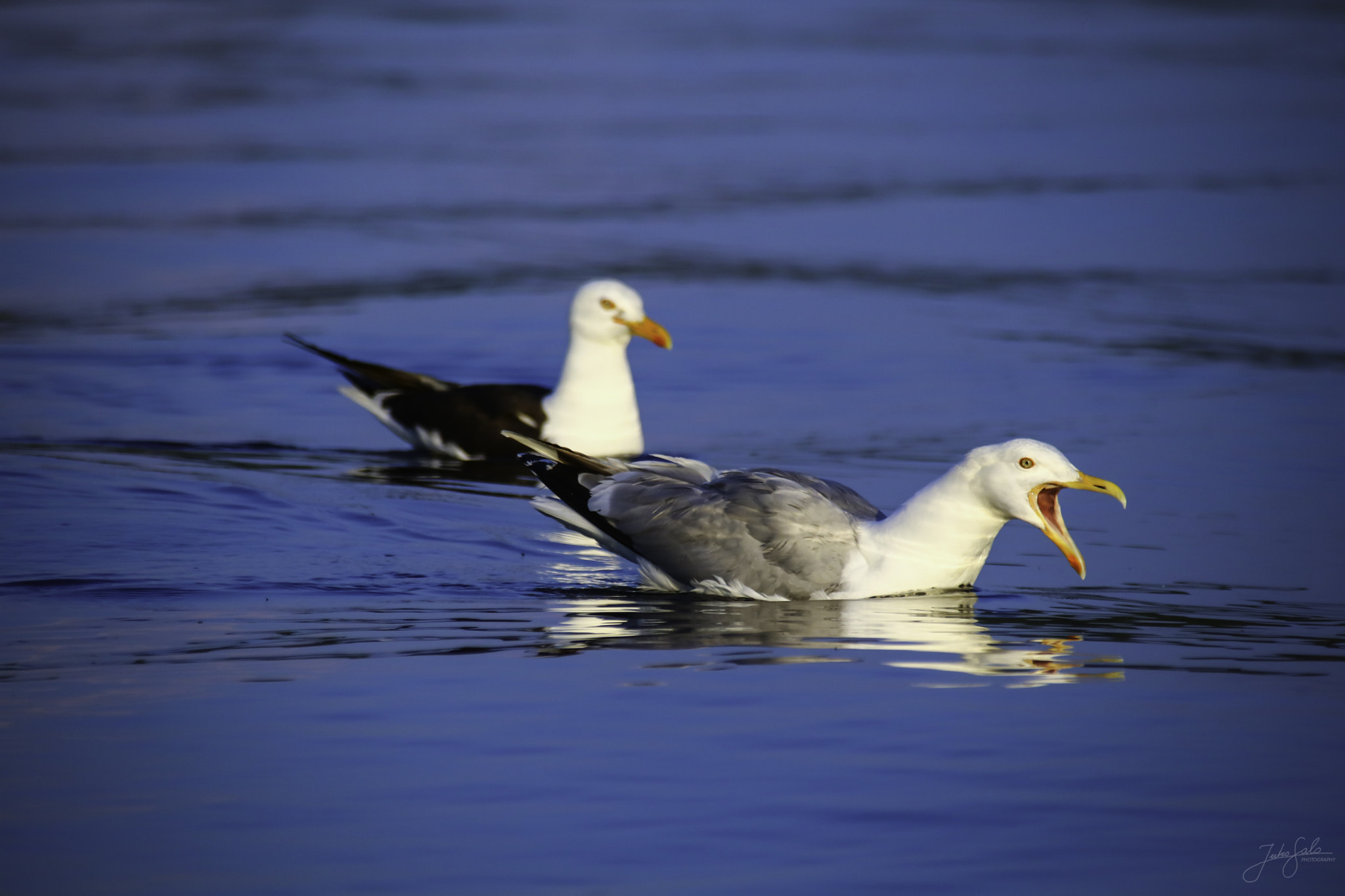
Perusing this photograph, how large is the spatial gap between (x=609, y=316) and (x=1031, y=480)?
16.4 ft

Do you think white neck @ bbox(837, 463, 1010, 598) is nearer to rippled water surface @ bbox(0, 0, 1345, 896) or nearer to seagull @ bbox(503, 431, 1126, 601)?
seagull @ bbox(503, 431, 1126, 601)

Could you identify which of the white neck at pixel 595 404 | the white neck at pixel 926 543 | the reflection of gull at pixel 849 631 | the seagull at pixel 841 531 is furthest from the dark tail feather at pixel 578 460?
the white neck at pixel 595 404

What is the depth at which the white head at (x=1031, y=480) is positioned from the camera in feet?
27.4

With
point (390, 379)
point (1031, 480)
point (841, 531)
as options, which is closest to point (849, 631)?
point (841, 531)

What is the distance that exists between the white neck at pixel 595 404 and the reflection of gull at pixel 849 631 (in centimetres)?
378

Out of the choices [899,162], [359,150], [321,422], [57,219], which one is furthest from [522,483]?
[359,150]

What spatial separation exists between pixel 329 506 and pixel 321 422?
328cm

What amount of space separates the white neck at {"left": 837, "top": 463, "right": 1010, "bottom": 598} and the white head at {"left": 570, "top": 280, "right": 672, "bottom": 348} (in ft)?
14.4

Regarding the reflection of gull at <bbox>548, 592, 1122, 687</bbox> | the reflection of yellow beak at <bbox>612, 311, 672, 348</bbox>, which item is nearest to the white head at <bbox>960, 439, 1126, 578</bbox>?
the reflection of gull at <bbox>548, 592, 1122, 687</bbox>

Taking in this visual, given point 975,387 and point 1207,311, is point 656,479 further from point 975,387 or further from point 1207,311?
point 1207,311

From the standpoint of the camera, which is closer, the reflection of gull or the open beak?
the reflection of gull

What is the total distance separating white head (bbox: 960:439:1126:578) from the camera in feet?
27.4

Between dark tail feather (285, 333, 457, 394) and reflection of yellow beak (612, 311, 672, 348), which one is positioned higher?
reflection of yellow beak (612, 311, 672, 348)

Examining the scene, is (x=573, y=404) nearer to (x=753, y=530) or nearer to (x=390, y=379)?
(x=390, y=379)
